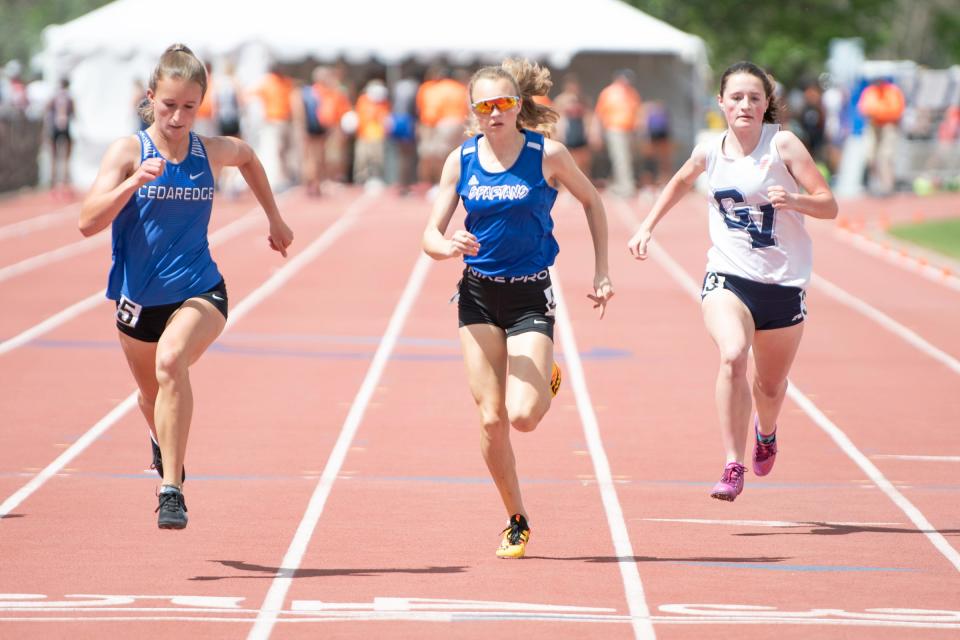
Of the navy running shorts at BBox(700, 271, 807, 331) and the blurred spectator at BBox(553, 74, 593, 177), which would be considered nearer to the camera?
the navy running shorts at BBox(700, 271, 807, 331)

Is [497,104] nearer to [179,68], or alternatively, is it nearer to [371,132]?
[179,68]

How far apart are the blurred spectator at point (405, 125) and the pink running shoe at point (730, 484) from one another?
22887mm

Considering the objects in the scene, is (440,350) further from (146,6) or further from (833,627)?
(146,6)

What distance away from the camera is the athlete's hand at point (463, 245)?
6969 millimetres

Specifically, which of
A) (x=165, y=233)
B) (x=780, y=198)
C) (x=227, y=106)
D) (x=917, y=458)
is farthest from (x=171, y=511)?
(x=227, y=106)

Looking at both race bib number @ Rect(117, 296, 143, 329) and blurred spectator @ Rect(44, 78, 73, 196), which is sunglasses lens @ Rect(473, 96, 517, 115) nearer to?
race bib number @ Rect(117, 296, 143, 329)

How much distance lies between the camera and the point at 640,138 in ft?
109

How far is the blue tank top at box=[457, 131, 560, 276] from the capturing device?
734 cm

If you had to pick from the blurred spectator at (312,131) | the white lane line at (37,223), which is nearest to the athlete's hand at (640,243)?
the white lane line at (37,223)

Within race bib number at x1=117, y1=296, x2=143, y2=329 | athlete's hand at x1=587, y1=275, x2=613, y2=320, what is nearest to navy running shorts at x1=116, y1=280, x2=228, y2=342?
race bib number at x1=117, y1=296, x2=143, y2=329

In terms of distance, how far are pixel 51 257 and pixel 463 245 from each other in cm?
1519

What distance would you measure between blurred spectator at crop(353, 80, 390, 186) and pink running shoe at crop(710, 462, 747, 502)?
2400 cm

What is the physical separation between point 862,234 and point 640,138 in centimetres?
849

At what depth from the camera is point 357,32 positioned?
32.5 meters
